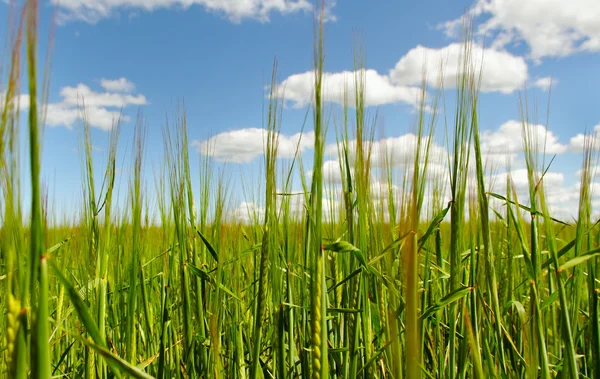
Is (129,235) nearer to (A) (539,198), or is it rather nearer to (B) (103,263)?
(B) (103,263)

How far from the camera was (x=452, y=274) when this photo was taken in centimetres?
95

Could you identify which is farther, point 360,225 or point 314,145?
point 360,225

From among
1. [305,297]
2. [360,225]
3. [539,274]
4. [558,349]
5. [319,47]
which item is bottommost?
[558,349]

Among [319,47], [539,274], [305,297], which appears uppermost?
[319,47]

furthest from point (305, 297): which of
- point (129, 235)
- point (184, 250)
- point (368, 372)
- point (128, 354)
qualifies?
point (129, 235)

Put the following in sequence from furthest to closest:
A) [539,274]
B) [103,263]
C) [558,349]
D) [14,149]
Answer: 1. [558,349]
2. [103,263]
3. [539,274]
4. [14,149]

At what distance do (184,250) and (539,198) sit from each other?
99 cm

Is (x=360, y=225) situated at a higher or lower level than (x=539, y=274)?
higher

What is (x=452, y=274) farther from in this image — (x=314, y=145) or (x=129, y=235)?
(x=129, y=235)

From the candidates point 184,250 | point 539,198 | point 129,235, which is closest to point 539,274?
point 539,198

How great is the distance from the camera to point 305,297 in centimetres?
128

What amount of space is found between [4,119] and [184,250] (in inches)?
28.9

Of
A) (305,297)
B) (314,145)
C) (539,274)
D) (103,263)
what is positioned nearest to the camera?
(314,145)

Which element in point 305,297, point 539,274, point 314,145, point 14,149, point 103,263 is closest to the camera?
point 14,149
